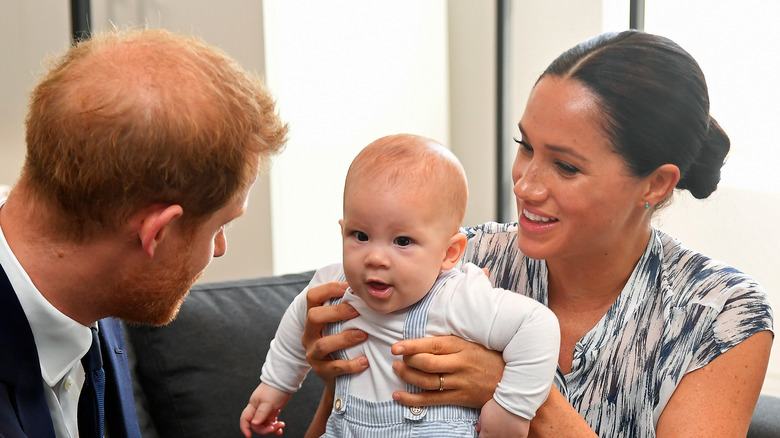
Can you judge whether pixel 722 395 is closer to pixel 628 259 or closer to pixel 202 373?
pixel 628 259

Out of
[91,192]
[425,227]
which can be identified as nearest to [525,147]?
[425,227]

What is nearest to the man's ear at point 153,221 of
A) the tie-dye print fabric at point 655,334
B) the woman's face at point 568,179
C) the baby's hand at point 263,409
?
the baby's hand at point 263,409

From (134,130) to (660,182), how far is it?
3.29ft

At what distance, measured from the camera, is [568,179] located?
1583 millimetres

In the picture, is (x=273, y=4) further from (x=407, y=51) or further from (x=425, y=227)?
(x=425, y=227)

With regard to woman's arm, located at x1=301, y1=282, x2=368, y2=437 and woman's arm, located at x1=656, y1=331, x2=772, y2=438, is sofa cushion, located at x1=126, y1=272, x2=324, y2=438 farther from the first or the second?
woman's arm, located at x1=656, y1=331, x2=772, y2=438

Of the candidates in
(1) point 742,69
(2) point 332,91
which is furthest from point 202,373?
(1) point 742,69

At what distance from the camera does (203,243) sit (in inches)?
56.6

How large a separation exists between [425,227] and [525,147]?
363mm

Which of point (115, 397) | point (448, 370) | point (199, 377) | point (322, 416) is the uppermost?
point (448, 370)

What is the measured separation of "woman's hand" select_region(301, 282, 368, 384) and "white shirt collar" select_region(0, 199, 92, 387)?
15.6 inches

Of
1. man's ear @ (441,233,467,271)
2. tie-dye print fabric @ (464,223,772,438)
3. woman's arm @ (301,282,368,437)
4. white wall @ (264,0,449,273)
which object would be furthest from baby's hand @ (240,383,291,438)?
white wall @ (264,0,449,273)

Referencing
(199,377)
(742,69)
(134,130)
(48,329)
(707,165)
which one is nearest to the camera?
(134,130)

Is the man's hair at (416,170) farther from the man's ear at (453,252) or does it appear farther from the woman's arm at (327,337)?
the woman's arm at (327,337)
